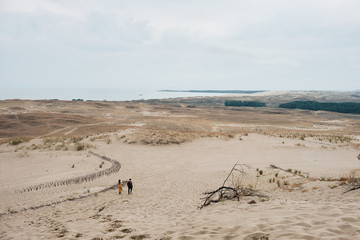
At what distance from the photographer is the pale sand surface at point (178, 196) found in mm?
6328

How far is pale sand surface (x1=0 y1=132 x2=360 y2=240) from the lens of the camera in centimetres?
633

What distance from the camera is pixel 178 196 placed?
13.6 metres

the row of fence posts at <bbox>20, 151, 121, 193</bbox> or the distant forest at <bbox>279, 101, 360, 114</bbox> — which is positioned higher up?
the distant forest at <bbox>279, 101, 360, 114</bbox>

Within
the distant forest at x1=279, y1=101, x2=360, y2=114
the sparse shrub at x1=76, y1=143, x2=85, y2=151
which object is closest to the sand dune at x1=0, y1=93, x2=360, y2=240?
the sparse shrub at x1=76, y1=143, x2=85, y2=151

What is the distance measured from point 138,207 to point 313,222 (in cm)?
832

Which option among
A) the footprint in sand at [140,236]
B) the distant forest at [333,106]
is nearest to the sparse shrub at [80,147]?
the footprint in sand at [140,236]

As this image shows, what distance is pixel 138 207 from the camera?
11.8 meters

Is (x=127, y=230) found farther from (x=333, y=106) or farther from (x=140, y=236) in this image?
(x=333, y=106)

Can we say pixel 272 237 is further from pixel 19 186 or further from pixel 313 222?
pixel 19 186

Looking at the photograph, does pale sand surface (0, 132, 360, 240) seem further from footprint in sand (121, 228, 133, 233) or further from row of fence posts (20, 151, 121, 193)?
row of fence posts (20, 151, 121, 193)

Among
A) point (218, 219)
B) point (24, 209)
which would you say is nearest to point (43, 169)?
point (24, 209)

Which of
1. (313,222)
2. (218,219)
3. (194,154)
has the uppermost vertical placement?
(313,222)

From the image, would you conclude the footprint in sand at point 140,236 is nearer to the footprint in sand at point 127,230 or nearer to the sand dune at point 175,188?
the sand dune at point 175,188

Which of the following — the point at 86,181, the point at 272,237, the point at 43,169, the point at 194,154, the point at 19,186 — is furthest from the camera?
the point at 194,154
